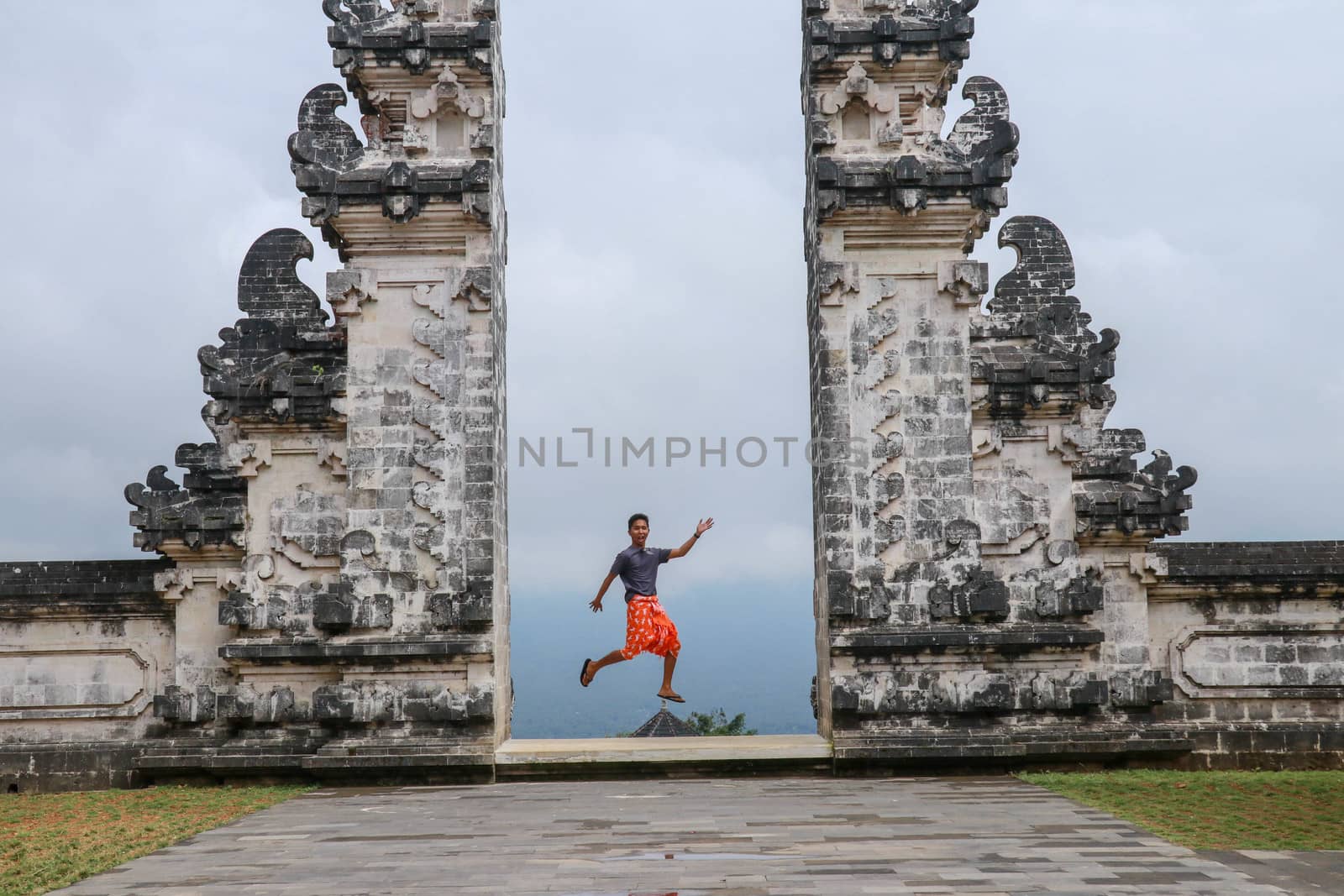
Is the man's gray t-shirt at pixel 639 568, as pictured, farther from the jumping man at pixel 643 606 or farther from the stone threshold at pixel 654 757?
the stone threshold at pixel 654 757

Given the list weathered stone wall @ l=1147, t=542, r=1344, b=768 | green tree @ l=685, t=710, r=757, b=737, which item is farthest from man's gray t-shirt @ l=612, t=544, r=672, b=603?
green tree @ l=685, t=710, r=757, b=737

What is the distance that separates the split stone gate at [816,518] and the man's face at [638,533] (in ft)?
4.53

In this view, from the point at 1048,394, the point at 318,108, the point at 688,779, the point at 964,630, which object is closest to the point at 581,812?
the point at 688,779

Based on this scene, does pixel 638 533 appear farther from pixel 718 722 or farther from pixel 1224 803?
pixel 718 722

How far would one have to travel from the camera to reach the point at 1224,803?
1058 cm

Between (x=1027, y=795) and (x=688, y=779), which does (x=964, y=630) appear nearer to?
(x=1027, y=795)

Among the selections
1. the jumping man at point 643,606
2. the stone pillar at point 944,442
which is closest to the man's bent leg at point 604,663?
the jumping man at point 643,606

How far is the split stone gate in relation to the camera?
12883 mm

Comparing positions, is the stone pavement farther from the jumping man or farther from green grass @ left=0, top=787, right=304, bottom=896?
the jumping man

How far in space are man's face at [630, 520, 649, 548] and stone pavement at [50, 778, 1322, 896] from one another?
3161 mm

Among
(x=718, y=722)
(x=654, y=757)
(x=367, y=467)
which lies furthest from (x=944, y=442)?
(x=718, y=722)

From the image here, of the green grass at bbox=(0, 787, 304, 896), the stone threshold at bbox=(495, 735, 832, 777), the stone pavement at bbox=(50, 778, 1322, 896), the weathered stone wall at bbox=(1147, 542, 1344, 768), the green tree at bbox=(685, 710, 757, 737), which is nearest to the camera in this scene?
the stone pavement at bbox=(50, 778, 1322, 896)

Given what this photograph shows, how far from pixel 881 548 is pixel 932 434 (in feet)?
4.15

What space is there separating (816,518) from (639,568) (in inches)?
75.3
